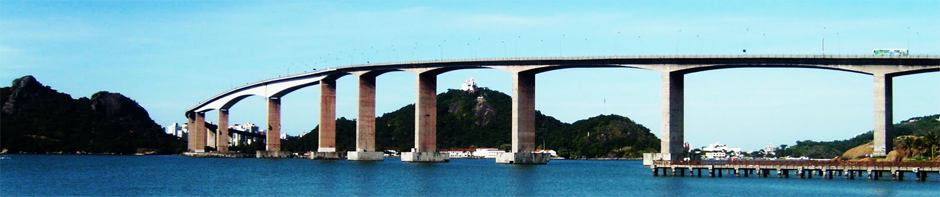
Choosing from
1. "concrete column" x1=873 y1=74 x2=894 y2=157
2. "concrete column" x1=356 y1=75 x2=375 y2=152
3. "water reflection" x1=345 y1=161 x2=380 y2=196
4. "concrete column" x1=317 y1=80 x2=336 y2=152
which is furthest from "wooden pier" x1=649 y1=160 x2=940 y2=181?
"concrete column" x1=317 y1=80 x2=336 y2=152

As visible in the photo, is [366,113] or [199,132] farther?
[199,132]

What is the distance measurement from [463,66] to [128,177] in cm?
4034

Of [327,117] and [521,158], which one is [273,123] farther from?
[521,158]

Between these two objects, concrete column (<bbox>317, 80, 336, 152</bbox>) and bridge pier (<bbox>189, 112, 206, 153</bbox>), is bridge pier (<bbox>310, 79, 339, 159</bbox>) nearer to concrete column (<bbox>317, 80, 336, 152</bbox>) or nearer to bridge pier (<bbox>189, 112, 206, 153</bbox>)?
concrete column (<bbox>317, 80, 336, 152</bbox>)

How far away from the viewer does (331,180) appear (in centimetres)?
7650

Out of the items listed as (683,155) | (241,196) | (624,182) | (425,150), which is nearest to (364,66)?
(425,150)

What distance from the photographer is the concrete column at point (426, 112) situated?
118 meters

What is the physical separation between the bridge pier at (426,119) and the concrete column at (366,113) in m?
7.26

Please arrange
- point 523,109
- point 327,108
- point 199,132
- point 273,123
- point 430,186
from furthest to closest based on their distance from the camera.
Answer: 1. point 199,132
2. point 273,123
3. point 327,108
4. point 523,109
5. point 430,186

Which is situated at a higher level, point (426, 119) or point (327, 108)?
point (327, 108)

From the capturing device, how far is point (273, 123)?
154125 mm

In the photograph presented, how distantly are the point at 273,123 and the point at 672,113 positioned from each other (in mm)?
69479

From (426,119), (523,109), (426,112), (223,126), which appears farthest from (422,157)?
(223,126)

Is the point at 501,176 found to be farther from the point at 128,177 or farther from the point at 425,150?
the point at 425,150
